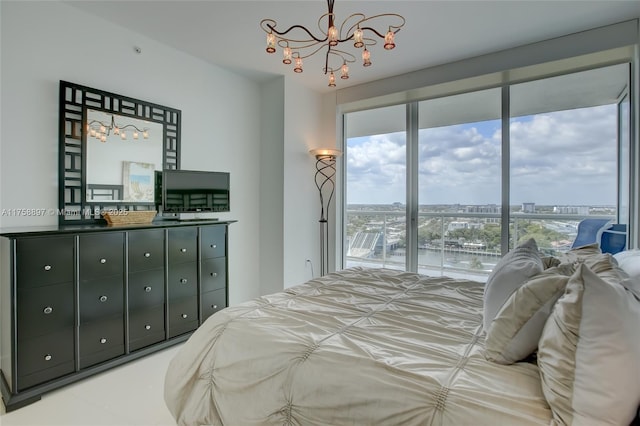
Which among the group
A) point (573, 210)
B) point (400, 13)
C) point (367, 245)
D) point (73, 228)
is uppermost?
point (400, 13)

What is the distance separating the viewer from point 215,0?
2443 millimetres

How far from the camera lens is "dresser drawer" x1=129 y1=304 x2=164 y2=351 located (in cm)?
253

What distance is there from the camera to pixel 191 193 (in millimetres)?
3197

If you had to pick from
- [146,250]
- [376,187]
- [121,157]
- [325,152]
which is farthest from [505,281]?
[376,187]

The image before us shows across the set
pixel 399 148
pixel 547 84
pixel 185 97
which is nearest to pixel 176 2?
pixel 185 97

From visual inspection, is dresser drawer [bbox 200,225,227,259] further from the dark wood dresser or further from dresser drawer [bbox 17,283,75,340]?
dresser drawer [bbox 17,283,75,340]

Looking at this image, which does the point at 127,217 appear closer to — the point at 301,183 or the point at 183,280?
the point at 183,280

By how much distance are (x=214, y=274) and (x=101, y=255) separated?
1.05m

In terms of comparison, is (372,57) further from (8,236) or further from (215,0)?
(8,236)

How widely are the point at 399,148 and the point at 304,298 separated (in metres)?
2.88

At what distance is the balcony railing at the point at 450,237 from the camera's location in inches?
136

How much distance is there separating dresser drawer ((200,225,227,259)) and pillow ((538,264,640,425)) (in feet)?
8.99

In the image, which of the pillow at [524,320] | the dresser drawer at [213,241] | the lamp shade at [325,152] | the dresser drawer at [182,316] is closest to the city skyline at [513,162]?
the lamp shade at [325,152]

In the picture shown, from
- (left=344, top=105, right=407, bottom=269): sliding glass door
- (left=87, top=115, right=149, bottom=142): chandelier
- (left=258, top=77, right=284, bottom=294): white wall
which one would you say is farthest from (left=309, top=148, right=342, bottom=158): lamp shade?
(left=87, top=115, right=149, bottom=142): chandelier
